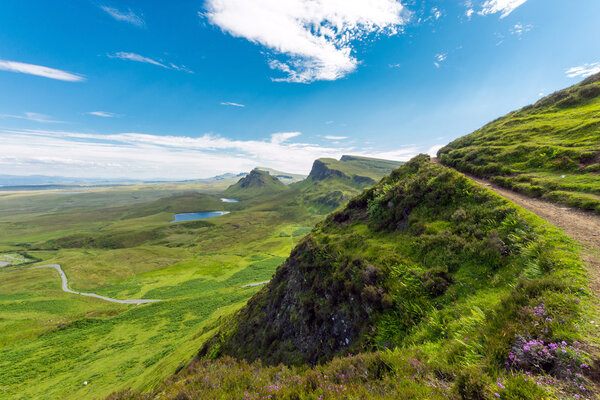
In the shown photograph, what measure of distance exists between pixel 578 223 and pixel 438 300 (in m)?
10.6

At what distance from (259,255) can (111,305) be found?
69.4m

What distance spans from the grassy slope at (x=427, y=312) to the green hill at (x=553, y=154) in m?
6.66

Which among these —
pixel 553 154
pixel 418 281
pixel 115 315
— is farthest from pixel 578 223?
pixel 115 315

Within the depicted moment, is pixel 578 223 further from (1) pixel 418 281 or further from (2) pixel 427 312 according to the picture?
(2) pixel 427 312

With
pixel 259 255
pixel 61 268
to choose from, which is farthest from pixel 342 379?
pixel 61 268

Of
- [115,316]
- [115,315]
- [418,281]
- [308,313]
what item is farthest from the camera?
[115,315]

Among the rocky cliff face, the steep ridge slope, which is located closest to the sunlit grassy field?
the rocky cliff face

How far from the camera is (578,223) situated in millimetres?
12719

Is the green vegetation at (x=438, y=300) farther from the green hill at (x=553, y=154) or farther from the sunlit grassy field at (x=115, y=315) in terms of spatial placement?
the sunlit grassy field at (x=115, y=315)

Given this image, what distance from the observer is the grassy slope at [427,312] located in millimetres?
5969

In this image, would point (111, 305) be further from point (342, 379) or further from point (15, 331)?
point (342, 379)

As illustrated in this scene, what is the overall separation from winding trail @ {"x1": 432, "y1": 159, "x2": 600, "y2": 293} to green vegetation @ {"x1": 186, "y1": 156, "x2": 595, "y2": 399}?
53 centimetres

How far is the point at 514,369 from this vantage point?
579 centimetres

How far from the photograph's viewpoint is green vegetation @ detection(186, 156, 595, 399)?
5930mm
